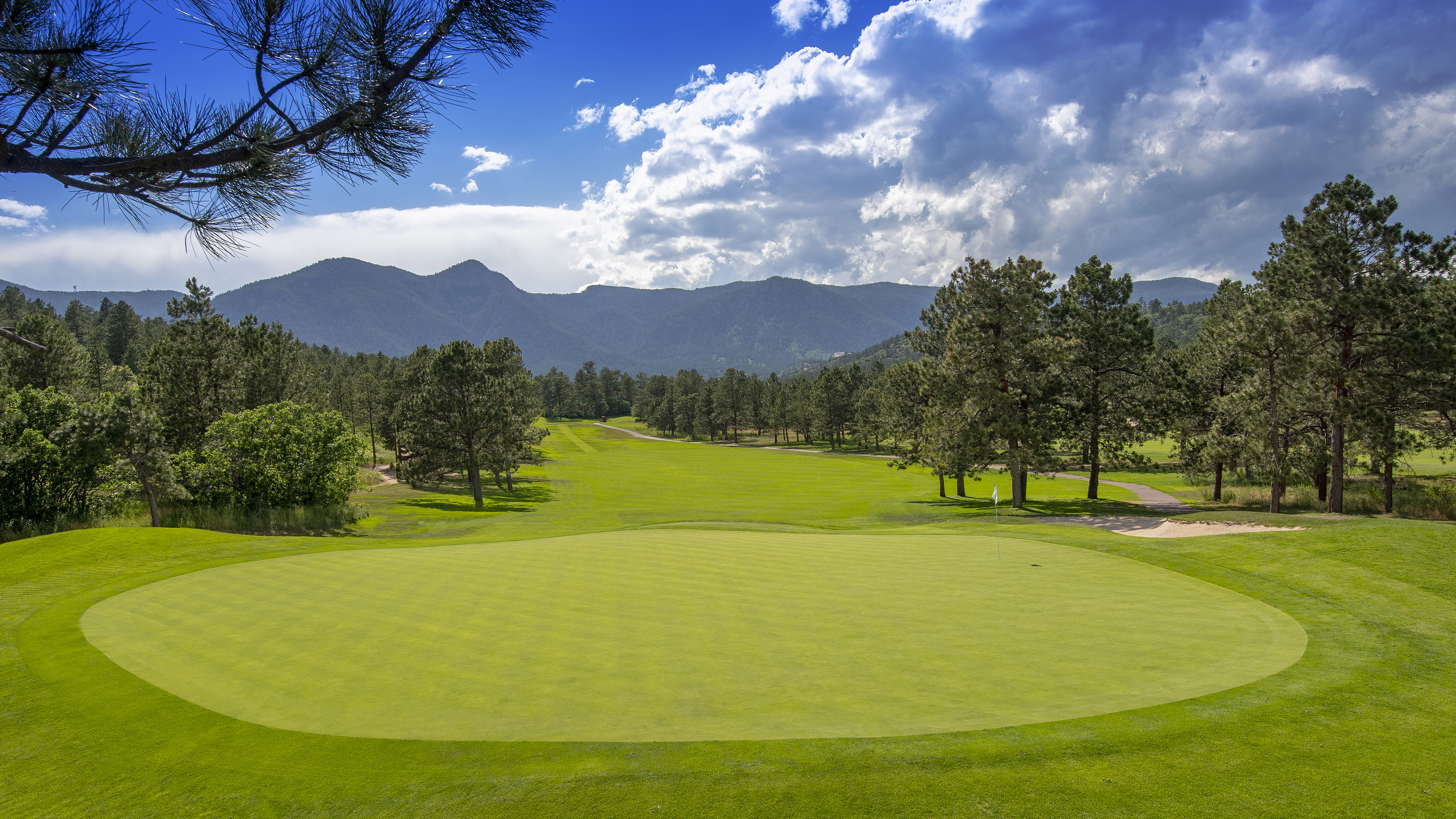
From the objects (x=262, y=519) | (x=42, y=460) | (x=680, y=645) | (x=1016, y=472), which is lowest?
(x=262, y=519)

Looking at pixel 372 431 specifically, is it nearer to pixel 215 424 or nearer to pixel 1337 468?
pixel 215 424

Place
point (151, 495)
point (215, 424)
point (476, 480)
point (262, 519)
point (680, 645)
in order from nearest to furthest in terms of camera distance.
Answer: point (680, 645), point (151, 495), point (262, 519), point (215, 424), point (476, 480)

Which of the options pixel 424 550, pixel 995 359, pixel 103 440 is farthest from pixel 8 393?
pixel 995 359

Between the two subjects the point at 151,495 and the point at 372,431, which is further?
the point at 372,431

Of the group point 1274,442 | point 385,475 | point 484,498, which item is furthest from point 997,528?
point 385,475

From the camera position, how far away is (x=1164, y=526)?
2188cm

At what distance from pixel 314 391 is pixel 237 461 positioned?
26202 millimetres

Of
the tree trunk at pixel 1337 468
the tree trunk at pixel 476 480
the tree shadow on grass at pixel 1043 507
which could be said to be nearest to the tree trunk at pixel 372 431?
the tree trunk at pixel 476 480

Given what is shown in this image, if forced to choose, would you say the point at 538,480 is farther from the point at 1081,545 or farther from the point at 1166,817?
the point at 1166,817

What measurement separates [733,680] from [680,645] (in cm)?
135

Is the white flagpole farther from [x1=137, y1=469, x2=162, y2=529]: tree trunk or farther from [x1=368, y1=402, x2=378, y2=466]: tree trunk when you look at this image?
[x1=368, y1=402, x2=378, y2=466]: tree trunk

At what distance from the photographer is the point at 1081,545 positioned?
17.2 meters

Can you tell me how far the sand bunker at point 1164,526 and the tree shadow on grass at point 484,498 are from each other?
2975 centimetres

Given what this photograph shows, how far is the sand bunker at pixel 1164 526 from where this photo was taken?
739 inches
